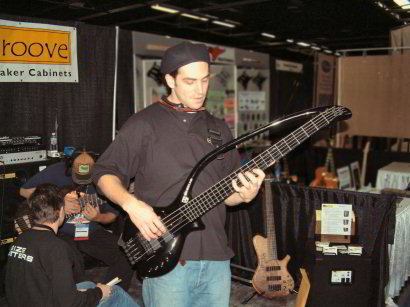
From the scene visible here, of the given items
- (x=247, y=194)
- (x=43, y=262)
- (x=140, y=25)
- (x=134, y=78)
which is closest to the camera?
(x=247, y=194)

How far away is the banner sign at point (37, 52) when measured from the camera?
12.9ft

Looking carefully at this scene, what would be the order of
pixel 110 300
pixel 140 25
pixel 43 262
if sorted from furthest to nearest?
pixel 140 25 → pixel 110 300 → pixel 43 262

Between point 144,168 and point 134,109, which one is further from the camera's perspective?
point 134,109

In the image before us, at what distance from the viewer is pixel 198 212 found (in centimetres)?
195

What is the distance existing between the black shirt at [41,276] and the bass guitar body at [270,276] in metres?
2.20

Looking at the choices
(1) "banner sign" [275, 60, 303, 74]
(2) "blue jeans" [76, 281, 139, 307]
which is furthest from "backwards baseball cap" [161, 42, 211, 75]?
(1) "banner sign" [275, 60, 303, 74]

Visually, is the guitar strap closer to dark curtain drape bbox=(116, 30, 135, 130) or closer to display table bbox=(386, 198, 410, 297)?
display table bbox=(386, 198, 410, 297)

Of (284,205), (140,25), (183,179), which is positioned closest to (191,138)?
(183,179)

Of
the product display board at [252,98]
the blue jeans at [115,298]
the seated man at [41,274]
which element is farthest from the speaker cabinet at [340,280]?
the product display board at [252,98]

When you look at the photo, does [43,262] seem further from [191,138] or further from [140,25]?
[140,25]

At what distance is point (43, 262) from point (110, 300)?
683 mm

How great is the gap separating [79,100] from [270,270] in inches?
117

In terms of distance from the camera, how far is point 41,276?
2346mm

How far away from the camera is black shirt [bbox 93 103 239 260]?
6.26 ft
